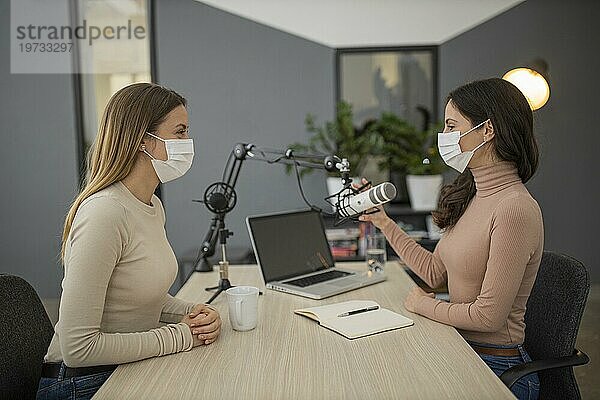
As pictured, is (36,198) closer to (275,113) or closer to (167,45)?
(167,45)

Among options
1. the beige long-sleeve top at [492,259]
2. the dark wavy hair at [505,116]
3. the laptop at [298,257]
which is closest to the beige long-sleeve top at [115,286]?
the laptop at [298,257]

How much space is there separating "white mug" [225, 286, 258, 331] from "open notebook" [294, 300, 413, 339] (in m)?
0.19

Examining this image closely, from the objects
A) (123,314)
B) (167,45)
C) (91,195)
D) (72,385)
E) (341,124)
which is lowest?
(72,385)

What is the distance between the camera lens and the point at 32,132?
161 inches

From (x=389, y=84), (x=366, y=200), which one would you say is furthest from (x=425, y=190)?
(x=366, y=200)

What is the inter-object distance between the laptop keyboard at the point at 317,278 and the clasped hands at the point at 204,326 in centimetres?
59

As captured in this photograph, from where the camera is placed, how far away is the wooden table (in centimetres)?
135

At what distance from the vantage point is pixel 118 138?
1670mm

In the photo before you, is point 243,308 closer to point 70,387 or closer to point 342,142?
point 70,387

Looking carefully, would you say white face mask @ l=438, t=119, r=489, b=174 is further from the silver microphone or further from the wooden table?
the wooden table

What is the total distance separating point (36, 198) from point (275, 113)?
1593mm

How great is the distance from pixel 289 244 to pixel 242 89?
6.23ft

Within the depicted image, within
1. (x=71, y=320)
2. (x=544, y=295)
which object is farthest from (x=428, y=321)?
(x=71, y=320)

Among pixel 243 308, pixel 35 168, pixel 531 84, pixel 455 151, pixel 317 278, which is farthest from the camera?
pixel 35 168
